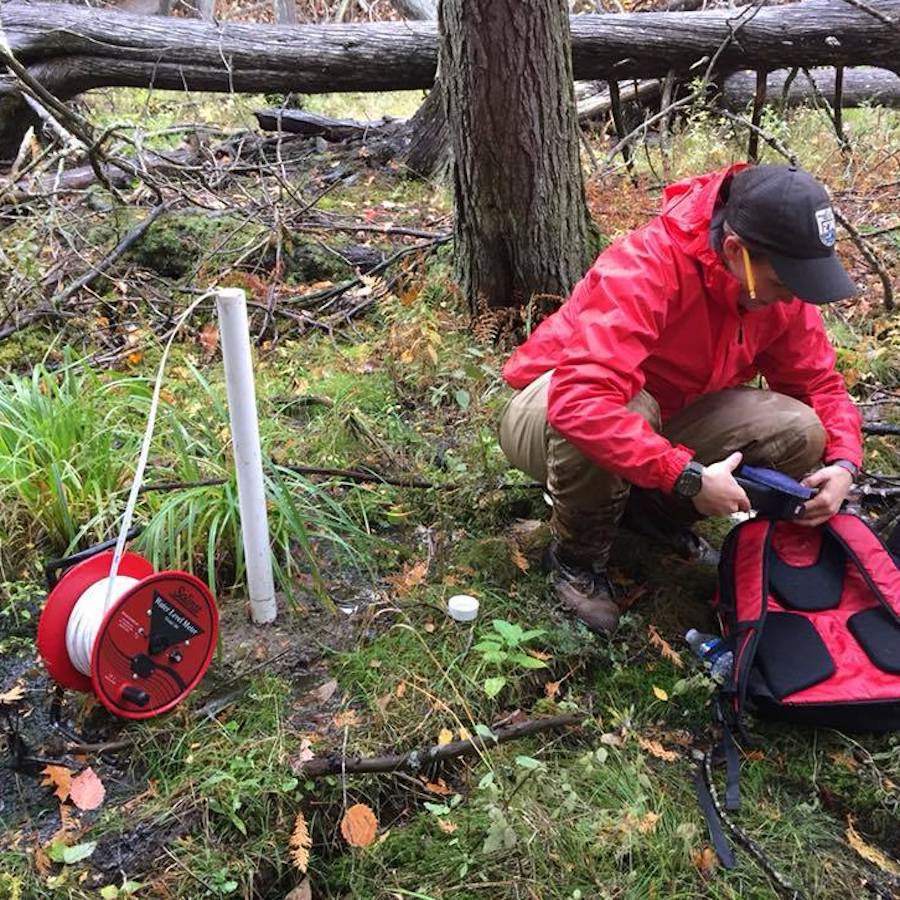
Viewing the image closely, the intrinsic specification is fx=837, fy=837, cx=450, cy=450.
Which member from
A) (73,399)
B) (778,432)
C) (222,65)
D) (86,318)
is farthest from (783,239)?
(222,65)

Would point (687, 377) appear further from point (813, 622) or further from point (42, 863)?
point (42, 863)

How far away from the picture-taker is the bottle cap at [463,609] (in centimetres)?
263

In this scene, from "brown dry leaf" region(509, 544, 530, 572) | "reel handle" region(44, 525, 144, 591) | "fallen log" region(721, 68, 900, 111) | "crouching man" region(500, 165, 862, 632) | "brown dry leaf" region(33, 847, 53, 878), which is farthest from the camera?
"fallen log" region(721, 68, 900, 111)

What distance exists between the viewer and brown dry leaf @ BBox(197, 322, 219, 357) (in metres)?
4.43

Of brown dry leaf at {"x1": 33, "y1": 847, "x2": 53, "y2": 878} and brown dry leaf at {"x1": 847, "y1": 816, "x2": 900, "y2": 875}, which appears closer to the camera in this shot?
brown dry leaf at {"x1": 33, "y1": 847, "x2": 53, "y2": 878}

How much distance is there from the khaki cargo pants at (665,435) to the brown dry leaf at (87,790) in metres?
1.53

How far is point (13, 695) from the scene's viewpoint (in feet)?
7.74

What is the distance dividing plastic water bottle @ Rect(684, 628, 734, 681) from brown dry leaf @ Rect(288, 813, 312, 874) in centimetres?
124

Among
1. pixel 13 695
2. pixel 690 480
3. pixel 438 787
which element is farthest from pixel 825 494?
pixel 13 695

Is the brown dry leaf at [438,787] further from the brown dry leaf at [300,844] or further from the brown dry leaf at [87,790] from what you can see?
the brown dry leaf at [87,790]

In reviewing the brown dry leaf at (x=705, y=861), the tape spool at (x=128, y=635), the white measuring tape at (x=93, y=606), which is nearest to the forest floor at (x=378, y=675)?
the brown dry leaf at (x=705, y=861)

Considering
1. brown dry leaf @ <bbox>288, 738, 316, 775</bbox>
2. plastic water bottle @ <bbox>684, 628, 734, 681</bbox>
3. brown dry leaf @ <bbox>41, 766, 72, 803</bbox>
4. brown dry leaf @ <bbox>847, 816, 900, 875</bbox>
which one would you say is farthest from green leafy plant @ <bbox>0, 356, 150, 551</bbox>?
brown dry leaf @ <bbox>847, 816, 900, 875</bbox>

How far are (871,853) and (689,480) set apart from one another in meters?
1.06

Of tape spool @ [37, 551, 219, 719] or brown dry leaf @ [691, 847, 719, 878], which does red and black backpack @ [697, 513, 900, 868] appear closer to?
brown dry leaf @ [691, 847, 719, 878]
